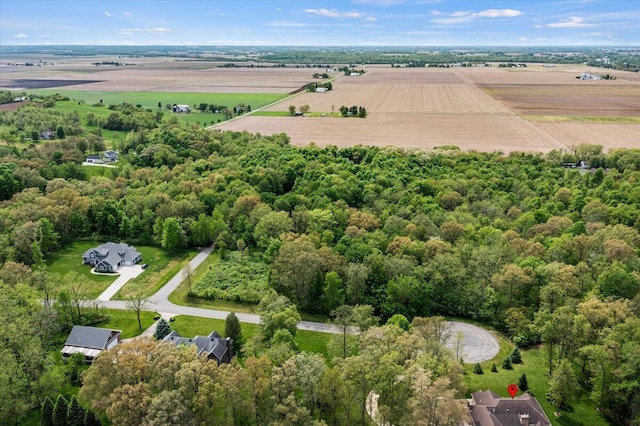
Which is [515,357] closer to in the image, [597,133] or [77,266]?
[77,266]

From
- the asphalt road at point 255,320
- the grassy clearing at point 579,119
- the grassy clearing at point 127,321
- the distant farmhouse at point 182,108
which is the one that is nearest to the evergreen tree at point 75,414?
the grassy clearing at point 127,321

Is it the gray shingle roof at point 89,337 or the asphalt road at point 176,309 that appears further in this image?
the asphalt road at point 176,309

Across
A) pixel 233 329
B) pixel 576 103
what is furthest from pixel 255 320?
pixel 576 103

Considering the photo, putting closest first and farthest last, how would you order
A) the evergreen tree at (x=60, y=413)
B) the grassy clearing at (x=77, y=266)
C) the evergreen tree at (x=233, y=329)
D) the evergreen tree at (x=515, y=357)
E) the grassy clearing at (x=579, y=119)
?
1. the evergreen tree at (x=60, y=413)
2. the evergreen tree at (x=515, y=357)
3. the evergreen tree at (x=233, y=329)
4. the grassy clearing at (x=77, y=266)
5. the grassy clearing at (x=579, y=119)

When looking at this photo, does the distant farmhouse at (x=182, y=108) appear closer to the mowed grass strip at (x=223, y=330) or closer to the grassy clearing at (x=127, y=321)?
the grassy clearing at (x=127, y=321)

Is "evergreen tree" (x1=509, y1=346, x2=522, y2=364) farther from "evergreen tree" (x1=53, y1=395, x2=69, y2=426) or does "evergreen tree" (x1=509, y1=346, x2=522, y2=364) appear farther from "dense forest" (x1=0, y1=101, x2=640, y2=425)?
"evergreen tree" (x1=53, y1=395, x2=69, y2=426)

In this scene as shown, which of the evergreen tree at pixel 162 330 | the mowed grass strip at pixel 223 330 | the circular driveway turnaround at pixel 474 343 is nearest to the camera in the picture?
the circular driveway turnaround at pixel 474 343
